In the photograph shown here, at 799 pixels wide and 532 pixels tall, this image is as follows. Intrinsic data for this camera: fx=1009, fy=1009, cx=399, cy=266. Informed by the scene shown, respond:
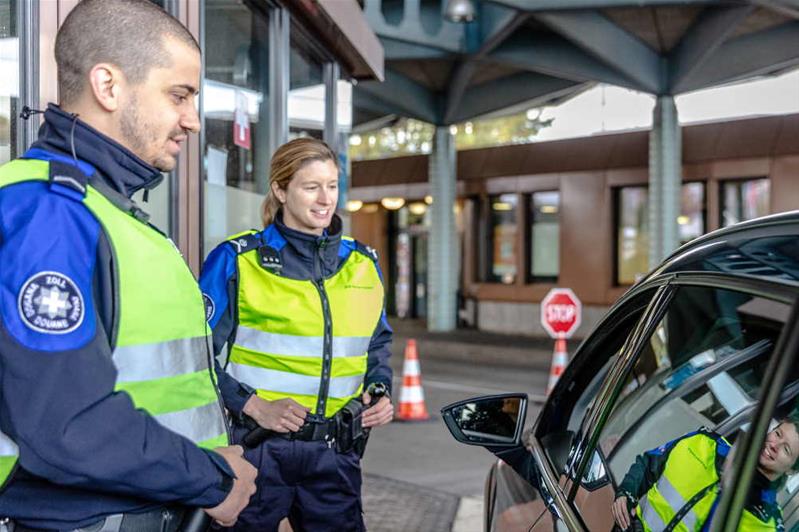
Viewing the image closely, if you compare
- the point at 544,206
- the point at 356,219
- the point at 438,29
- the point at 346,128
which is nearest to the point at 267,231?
the point at 346,128

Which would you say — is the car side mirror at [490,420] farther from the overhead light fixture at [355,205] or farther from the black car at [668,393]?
the overhead light fixture at [355,205]

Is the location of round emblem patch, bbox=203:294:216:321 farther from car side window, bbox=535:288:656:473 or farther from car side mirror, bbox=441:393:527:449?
car side window, bbox=535:288:656:473

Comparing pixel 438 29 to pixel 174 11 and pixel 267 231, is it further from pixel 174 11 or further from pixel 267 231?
pixel 267 231

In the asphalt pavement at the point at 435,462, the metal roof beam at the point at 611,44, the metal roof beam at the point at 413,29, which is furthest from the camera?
the metal roof beam at the point at 413,29

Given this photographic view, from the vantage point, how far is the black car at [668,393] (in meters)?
1.52

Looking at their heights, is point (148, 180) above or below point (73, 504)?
above

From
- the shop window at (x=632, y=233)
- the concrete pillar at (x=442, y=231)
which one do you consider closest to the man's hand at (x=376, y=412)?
the shop window at (x=632, y=233)

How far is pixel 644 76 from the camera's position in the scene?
16.5 metres

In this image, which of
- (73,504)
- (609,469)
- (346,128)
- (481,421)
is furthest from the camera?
(346,128)

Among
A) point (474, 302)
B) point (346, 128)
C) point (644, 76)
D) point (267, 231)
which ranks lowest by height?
point (474, 302)

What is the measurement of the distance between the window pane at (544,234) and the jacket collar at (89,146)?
19.3 m

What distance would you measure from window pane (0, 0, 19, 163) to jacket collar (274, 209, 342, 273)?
85 centimetres

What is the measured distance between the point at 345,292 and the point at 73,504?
1634mm

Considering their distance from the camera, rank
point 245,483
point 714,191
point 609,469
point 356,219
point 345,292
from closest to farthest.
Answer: point 245,483
point 609,469
point 345,292
point 714,191
point 356,219
